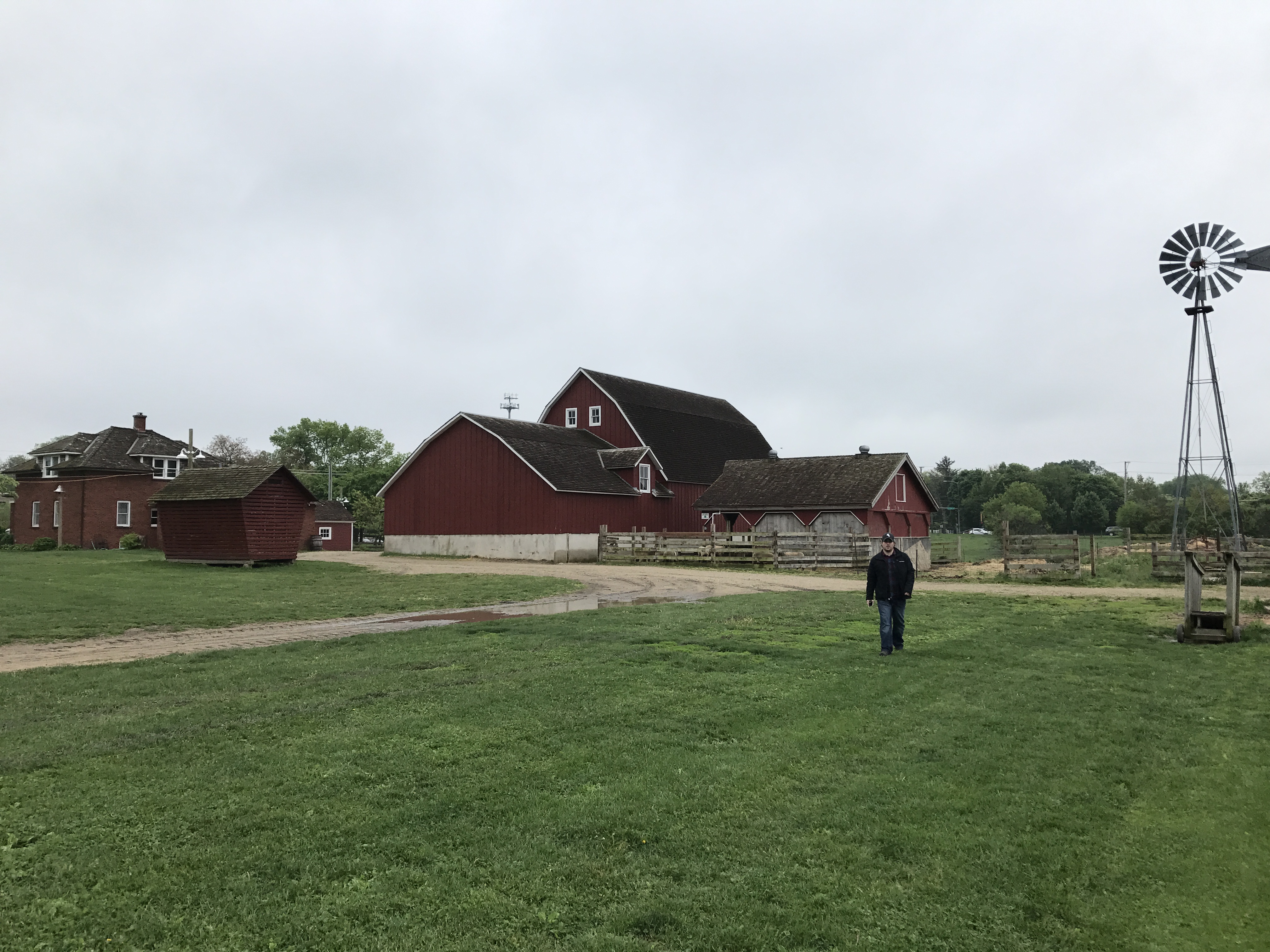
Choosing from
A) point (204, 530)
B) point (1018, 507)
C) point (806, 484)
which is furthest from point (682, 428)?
point (1018, 507)

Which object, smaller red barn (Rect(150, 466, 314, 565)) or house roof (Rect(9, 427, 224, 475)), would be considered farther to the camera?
house roof (Rect(9, 427, 224, 475))

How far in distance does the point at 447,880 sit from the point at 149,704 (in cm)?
549

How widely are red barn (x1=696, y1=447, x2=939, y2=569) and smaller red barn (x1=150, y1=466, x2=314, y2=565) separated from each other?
19428 mm

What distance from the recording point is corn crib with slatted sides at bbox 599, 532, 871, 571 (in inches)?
1435

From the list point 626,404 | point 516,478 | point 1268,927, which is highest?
point 626,404

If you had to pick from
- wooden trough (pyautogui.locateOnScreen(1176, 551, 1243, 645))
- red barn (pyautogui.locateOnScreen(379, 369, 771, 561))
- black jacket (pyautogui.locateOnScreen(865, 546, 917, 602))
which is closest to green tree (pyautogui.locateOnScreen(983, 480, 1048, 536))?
red barn (pyautogui.locateOnScreen(379, 369, 771, 561))

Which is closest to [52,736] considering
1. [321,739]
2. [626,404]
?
[321,739]

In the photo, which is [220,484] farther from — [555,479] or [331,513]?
[331,513]

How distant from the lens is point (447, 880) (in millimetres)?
5117

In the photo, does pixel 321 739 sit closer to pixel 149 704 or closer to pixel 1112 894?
pixel 149 704

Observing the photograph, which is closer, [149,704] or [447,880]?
[447,880]

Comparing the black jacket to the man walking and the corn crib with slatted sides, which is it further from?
the corn crib with slatted sides

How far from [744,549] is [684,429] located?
20.9 m

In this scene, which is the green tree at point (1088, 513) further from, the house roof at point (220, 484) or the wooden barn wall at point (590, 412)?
the house roof at point (220, 484)
